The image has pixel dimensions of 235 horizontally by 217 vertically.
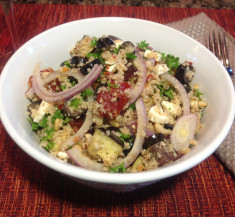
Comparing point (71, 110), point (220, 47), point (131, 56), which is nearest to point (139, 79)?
point (131, 56)

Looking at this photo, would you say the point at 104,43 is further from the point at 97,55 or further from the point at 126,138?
the point at 126,138

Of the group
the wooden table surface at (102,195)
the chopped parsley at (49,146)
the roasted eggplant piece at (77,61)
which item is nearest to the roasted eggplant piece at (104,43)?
the roasted eggplant piece at (77,61)

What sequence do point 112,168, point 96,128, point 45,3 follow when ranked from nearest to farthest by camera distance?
point 112,168 < point 96,128 < point 45,3

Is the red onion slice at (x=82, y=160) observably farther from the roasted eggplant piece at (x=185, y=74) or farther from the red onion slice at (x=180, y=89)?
the roasted eggplant piece at (x=185, y=74)

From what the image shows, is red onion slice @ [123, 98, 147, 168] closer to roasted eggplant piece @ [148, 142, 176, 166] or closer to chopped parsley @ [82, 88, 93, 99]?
roasted eggplant piece @ [148, 142, 176, 166]

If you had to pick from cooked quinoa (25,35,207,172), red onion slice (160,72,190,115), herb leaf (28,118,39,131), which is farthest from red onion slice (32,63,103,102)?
red onion slice (160,72,190,115)

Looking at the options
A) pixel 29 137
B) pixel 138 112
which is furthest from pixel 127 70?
pixel 29 137

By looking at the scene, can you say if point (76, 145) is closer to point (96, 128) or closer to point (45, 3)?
point (96, 128)
